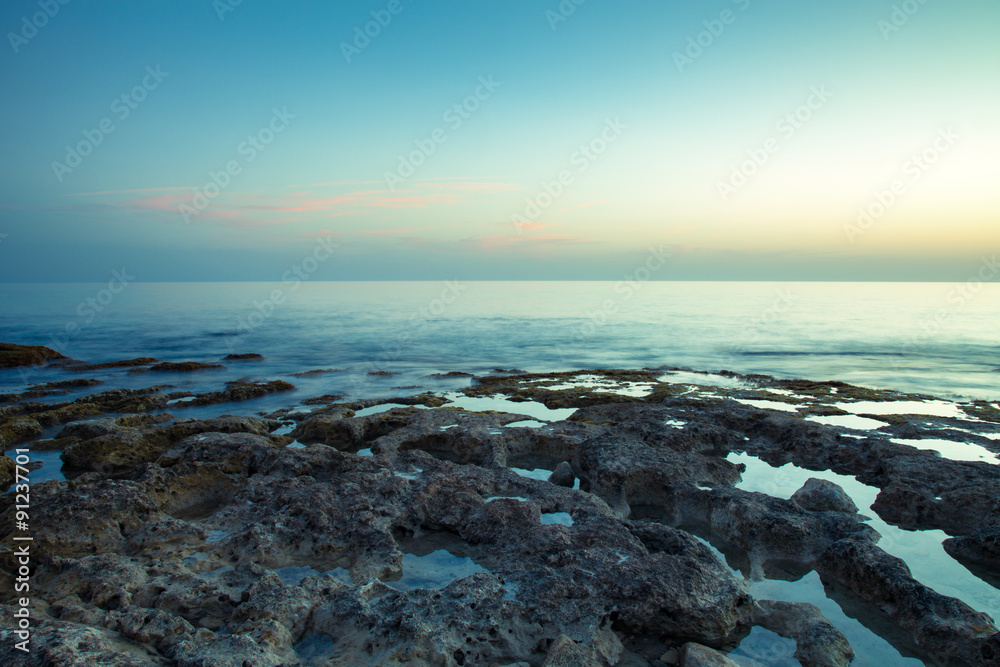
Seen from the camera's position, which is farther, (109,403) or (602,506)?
(109,403)

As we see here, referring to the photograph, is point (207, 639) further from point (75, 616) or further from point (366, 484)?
point (366, 484)

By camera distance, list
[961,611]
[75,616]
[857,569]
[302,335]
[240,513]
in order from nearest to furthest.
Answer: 1. [75,616]
2. [961,611]
3. [857,569]
4. [240,513]
5. [302,335]

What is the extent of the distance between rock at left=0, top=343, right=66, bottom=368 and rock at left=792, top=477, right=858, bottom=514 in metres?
29.9

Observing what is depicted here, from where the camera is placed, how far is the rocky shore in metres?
4.16

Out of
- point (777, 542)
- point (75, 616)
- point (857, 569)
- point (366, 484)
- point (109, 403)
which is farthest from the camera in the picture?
point (109, 403)

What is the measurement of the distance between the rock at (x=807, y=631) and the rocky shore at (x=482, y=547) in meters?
0.02

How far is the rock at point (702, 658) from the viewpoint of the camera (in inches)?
152

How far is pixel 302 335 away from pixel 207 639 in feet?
126

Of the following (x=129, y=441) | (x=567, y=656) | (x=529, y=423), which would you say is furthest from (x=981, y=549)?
(x=129, y=441)

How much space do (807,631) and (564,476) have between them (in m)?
4.21

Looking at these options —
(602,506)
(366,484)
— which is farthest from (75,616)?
(602,506)

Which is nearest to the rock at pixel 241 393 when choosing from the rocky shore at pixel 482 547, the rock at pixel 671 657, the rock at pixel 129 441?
the rock at pixel 129 441

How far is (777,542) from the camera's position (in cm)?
599

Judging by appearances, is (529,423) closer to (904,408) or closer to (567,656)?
(567,656)
